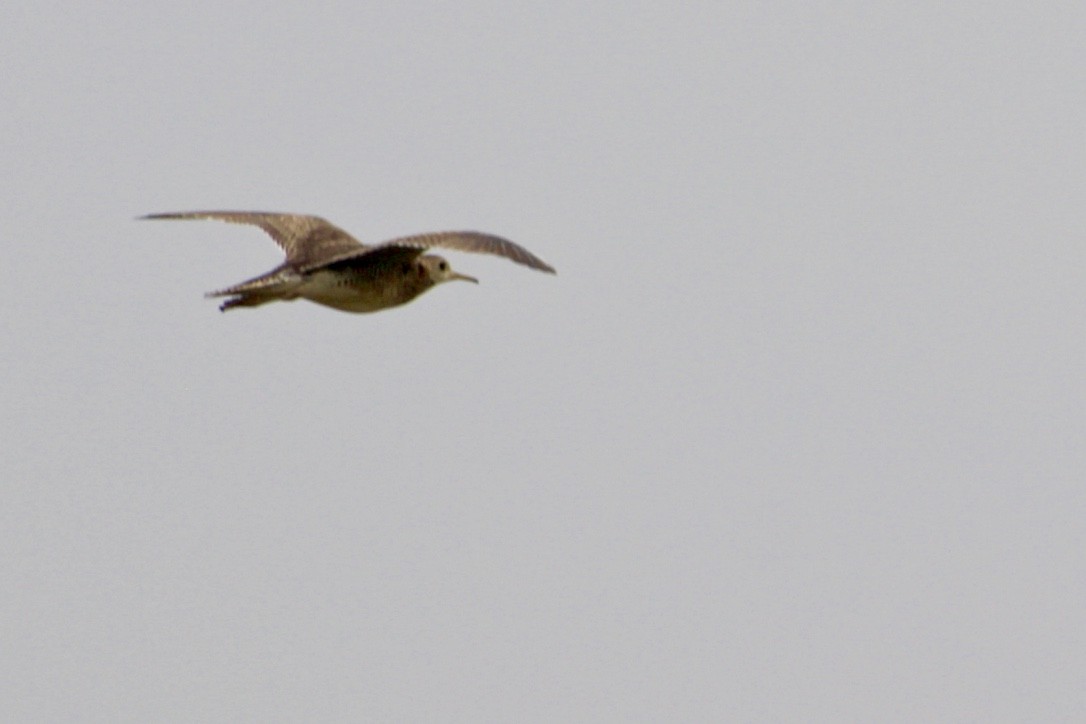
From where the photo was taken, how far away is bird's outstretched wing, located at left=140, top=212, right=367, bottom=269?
26188 millimetres

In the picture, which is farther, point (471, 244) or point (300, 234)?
point (300, 234)

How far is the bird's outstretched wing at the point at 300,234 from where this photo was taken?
26188 millimetres

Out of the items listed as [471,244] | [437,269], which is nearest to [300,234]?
[437,269]

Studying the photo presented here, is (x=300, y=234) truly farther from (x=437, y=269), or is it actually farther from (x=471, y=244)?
(x=471, y=244)

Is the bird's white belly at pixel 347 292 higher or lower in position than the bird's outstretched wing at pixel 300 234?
lower

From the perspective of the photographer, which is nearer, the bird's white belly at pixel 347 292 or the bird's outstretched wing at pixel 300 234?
the bird's white belly at pixel 347 292

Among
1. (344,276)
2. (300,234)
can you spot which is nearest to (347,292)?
(344,276)

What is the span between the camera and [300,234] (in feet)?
90.4

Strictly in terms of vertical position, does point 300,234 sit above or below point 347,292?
above

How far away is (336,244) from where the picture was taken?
26938mm

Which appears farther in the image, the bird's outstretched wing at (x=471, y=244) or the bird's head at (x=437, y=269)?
the bird's head at (x=437, y=269)

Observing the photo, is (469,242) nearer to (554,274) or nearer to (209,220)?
(554,274)

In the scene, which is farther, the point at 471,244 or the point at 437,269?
the point at 437,269

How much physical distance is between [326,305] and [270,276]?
2.18 feet
